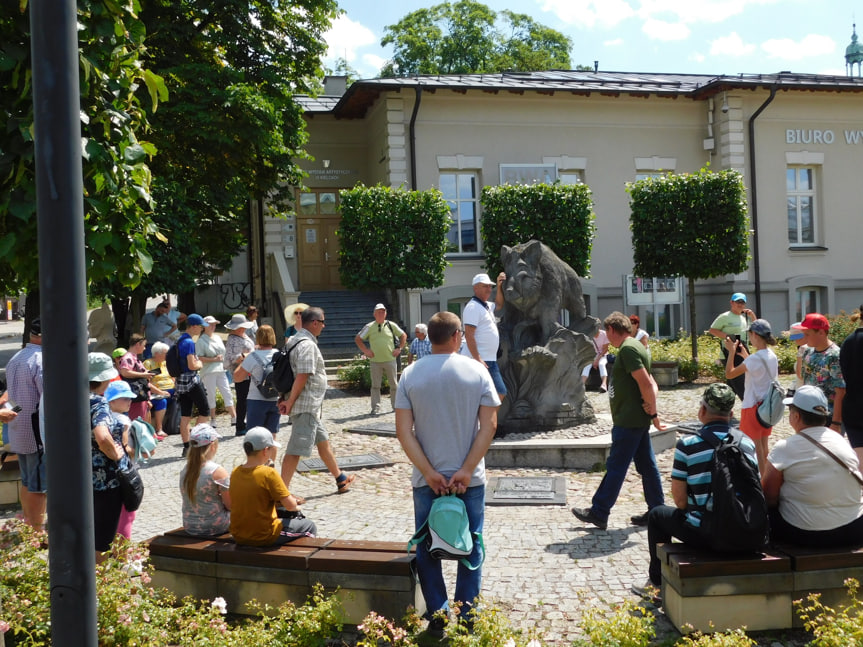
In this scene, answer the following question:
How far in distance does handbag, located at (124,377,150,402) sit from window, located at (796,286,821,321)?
62.9 feet

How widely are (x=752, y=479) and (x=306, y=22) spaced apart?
748 inches

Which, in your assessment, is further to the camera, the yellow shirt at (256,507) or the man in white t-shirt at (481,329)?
the man in white t-shirt at (481,329)

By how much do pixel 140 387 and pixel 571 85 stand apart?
54.6 feet

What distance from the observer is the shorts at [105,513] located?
5.19 m

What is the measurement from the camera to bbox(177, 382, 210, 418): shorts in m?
9.95

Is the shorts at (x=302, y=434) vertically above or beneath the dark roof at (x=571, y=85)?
beneath

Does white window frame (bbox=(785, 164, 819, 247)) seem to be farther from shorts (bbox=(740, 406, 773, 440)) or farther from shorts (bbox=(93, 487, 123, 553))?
shorts (bbox=(93, 487, 123, 553))

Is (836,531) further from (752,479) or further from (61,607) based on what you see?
(61,607)

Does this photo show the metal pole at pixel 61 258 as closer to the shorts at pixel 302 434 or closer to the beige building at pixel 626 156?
the shorts at pixel 302 434

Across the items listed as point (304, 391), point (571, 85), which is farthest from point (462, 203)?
point (304, 391)

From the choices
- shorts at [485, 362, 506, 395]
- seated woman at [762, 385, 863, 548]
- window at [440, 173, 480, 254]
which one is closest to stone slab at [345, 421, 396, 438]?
shorts at [485, 362, 506, 395]

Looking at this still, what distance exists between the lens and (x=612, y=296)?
22.9 m

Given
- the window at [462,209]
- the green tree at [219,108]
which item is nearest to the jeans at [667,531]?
the green tree at [219,108]

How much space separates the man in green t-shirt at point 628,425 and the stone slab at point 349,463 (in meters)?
3.39
